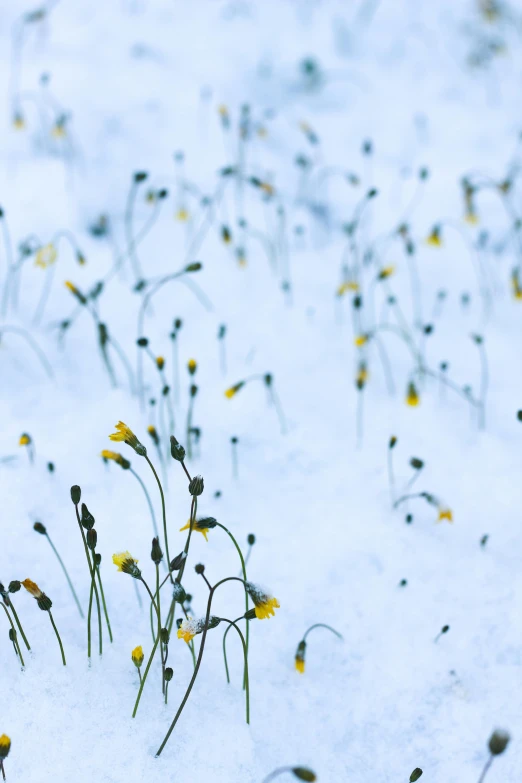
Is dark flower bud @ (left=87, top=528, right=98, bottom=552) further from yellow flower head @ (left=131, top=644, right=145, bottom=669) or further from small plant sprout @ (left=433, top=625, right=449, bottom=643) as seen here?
small plant sprout @ (left=433, top=625, right=449, bottom=643)

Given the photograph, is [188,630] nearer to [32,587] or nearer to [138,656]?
[138,656]

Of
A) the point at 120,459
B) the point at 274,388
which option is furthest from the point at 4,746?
the point at 274,388

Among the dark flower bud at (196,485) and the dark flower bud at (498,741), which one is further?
the dark flower bud at (196,485)

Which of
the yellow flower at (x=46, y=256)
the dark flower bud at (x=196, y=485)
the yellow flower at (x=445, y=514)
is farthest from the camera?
the yellow flower at (x=46, y=256)

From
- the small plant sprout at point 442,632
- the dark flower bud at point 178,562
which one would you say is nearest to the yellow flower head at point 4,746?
the dark flower bud at point 178,562

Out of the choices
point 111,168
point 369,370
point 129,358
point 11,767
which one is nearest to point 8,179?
point 111,168

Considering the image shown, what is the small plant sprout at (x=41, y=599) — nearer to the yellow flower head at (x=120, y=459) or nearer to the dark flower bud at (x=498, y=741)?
the yellow flower head at (x=120, y=459)

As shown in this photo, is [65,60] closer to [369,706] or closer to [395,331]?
[395,331]

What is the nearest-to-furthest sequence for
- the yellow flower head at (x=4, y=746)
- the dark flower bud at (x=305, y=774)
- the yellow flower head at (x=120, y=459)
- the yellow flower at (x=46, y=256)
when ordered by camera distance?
the dark flower bud at (x=305, y=774), the yellow flower head at (x=4, y=746), the yellow flower head at (x=120, y=459), the yellow flower at (x=46, y=256)
